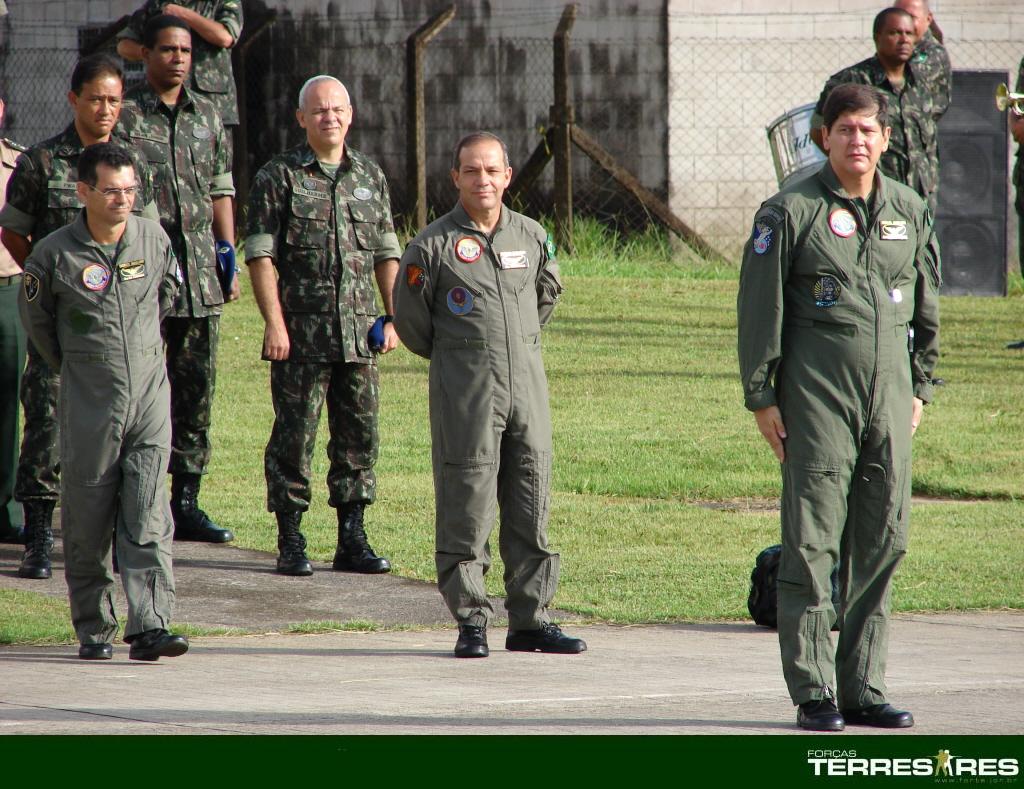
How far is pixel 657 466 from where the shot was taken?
11219mm

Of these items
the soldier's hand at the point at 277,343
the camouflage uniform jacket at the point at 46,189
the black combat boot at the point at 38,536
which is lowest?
the black combat boot at the point at 38,536

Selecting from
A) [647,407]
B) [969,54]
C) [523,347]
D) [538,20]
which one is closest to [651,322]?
[647,407]

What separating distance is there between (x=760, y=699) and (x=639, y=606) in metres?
2.02

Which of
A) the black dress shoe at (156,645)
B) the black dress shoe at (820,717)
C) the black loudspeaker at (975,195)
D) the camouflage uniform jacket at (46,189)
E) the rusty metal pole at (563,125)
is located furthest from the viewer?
the rusty metal pole at (563,125)

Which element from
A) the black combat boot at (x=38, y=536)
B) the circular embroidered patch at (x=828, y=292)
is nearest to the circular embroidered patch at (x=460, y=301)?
the circular embroidered patch at (x=828, y=292)

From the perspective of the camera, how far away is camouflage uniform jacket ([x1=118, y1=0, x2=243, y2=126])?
34.2 feet

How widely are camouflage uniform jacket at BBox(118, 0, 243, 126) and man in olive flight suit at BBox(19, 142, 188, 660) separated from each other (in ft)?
12.2

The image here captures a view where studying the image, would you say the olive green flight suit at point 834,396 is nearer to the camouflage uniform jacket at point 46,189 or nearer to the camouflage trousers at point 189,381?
the camouflage uniform jacket at point 46,189

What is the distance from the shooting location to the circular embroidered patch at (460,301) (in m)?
6.84

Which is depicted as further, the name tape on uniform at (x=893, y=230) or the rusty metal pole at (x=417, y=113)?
the rusty metal pole at (x=417, y=113)

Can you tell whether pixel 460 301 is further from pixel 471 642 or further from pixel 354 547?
pixel 354 547

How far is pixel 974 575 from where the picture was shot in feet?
28.4

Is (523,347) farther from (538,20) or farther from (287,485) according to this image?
(538,20)

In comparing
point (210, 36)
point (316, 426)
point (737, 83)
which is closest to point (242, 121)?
point (737, 83)
